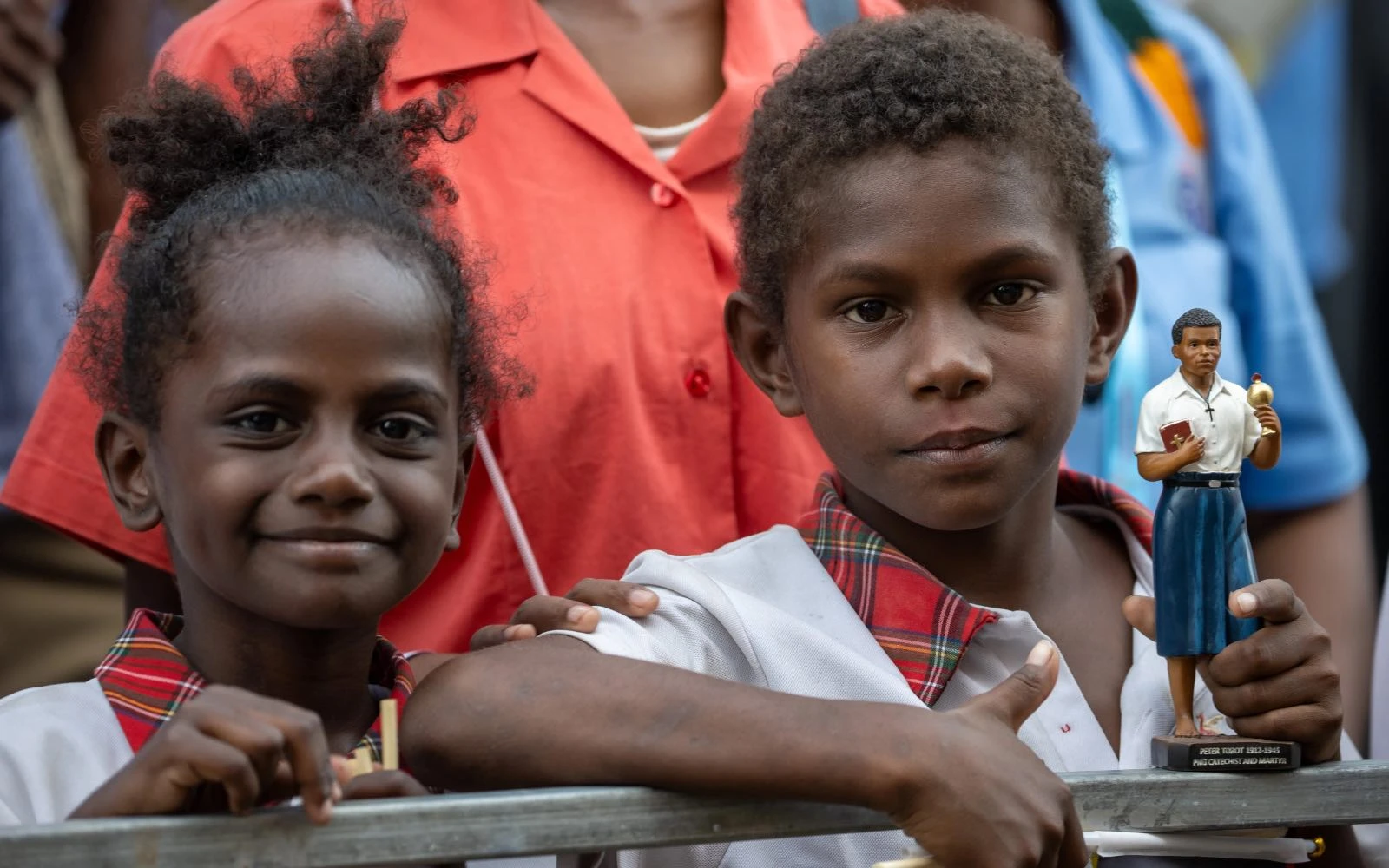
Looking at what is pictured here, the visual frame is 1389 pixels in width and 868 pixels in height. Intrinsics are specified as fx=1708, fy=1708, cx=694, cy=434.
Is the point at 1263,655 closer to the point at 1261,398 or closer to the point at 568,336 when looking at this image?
the point at 1261,398

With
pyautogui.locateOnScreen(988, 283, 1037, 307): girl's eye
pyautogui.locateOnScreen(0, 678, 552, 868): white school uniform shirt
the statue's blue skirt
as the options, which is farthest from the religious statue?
pyautogui.locateOnScreen(0, 678, 552, 868): white school uniform shirt

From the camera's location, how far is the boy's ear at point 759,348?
Answer: 2.50 metres

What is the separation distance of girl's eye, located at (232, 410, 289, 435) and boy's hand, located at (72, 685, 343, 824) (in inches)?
16.9

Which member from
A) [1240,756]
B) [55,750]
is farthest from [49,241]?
[1240,756]

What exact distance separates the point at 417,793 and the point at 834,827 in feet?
1.38

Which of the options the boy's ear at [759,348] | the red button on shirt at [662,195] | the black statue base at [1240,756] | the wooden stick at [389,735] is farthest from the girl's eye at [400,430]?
the black statue base at [1240,756]

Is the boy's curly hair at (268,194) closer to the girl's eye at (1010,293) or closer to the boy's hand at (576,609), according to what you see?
the boy's hand at (576,609)

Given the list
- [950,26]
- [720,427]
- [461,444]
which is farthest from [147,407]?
[950,26]

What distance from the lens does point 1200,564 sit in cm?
193

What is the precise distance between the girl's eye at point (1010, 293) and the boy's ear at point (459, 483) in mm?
739

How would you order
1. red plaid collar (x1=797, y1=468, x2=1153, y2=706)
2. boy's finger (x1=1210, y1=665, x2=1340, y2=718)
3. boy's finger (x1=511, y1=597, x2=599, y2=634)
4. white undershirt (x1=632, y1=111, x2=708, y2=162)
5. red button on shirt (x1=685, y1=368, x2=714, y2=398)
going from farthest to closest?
white undershirt (x1=632, y1=111, x2=708, y2=162), red button on shirt (x1=685, y1=368, x2=714, y2=398), red plaid collar (x1=797, y1=468, x2=1153, y2=706), boy's finger (x1=511, y1=597, x2=599, y2=634), boy's finger (x1=1210, y1=665, x2=1340, y2=718)

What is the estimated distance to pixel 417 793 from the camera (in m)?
1.73

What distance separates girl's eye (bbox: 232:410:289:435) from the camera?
2006 millimetres

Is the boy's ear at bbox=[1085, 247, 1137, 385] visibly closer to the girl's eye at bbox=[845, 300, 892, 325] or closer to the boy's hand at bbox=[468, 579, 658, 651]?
the girl's eye at bbox=[845, 300, 892, 325]
